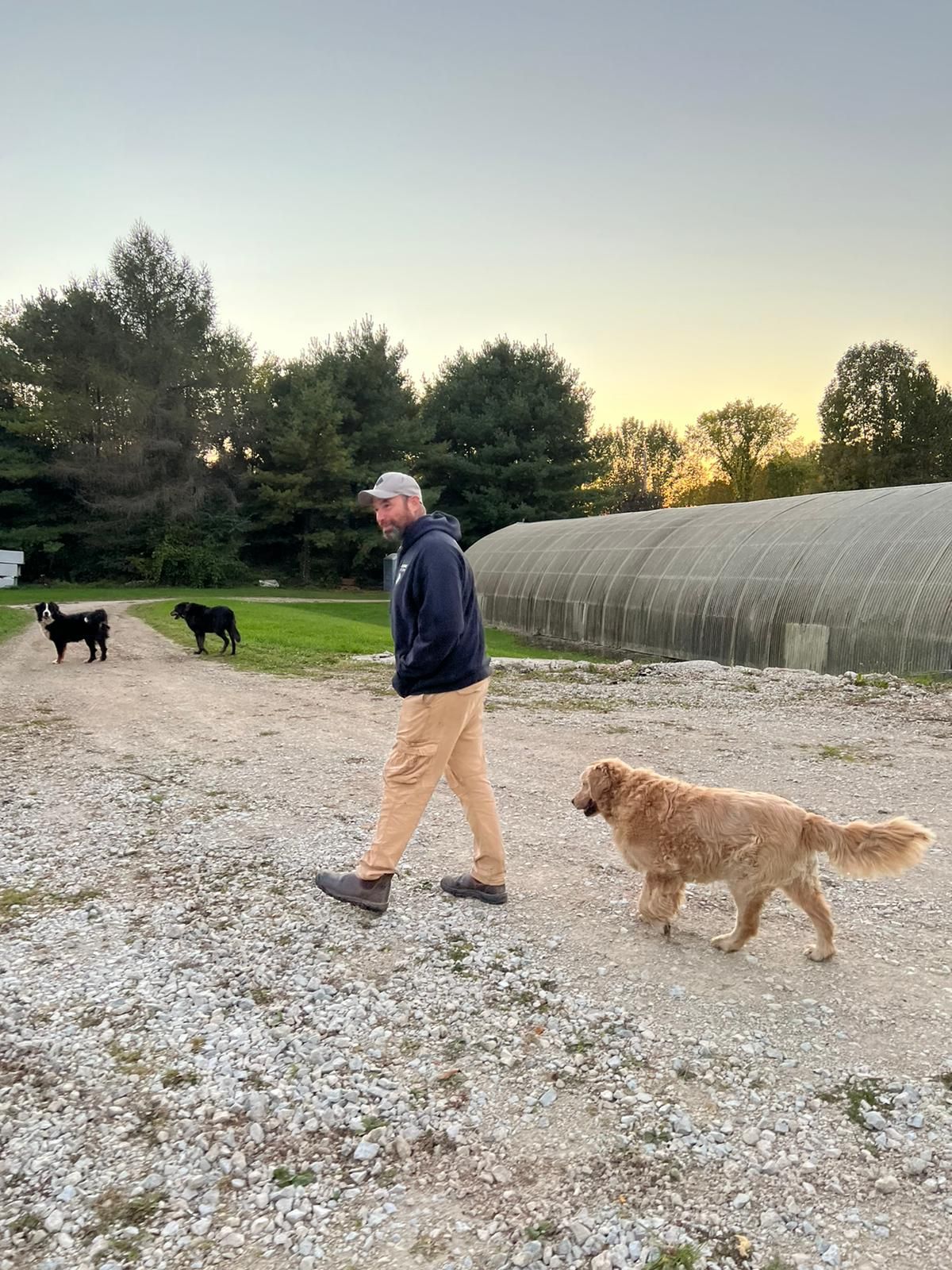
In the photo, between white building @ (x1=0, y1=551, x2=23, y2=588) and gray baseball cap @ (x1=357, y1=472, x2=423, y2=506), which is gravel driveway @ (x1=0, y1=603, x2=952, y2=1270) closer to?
gray baseball cap @ (x1=357, y1=472, x2=423, y2=506)

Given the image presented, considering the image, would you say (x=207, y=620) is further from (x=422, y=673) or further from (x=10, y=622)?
(x=422, y=673)

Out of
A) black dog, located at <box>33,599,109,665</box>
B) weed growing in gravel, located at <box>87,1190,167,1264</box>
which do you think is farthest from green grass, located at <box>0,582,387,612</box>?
weed growing in gravel, located at <box>87,1190,167,1264</box>

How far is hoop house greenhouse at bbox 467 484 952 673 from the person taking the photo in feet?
54.4

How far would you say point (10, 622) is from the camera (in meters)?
24.3

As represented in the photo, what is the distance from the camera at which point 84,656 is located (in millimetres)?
17875

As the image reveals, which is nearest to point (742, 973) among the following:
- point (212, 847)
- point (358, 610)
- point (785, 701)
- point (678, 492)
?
point (212, 847)

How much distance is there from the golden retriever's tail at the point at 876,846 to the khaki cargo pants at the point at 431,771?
205 cm

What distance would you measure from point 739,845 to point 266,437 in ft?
164

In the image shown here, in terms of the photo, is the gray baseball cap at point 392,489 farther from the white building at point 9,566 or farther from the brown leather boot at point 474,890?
the white building at point 9,566

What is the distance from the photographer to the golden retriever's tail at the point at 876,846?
409 centimetres

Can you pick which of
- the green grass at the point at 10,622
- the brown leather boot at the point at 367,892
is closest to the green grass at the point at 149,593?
the green grass at the point at 10,622

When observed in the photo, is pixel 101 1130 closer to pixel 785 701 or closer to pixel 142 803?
pixel 142 803

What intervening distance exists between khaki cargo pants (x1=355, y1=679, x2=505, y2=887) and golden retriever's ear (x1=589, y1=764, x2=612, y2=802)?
0.69m

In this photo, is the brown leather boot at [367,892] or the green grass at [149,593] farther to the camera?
the green grass at [149,593]
